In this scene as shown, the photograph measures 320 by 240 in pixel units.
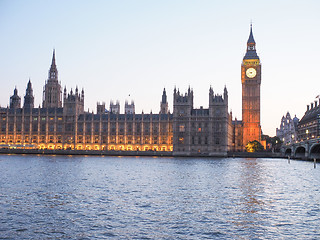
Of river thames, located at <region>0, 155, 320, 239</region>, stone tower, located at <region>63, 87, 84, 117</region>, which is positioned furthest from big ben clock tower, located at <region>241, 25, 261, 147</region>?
river thames, located at <region>0, 155, 320, 239</region>

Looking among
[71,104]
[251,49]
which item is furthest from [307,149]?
[71,104]

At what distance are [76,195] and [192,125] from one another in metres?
112

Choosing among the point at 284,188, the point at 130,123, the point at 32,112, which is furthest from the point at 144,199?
the point at 32,112

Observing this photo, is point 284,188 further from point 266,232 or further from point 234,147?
point 234,147

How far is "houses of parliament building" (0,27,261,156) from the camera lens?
14650 centimetres

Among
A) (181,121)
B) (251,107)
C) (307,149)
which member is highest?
(251,107)

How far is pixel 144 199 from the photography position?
35.0 meters

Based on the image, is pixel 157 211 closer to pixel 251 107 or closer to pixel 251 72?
pixel 251 107

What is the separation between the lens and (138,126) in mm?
160625

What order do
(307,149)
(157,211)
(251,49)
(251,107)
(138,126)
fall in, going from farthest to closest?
(251,49)
(251,107)
(138,126)
(307,149)
(157,211)

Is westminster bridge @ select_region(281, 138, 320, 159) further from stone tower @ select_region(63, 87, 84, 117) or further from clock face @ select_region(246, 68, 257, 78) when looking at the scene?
stone tower @ select_region(63, 87, 84, 117)

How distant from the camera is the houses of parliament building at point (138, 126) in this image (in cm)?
14650

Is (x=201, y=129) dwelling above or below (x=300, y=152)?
above

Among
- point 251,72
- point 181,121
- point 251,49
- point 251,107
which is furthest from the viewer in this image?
point 251,49
